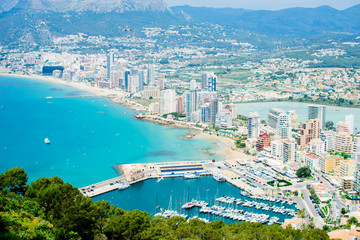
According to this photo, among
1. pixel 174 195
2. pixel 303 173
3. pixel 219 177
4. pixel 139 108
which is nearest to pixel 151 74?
pixel 139 108

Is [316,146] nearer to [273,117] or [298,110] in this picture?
[273,117]

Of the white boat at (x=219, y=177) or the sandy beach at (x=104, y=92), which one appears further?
the sandy beach at (x=104, y=92)

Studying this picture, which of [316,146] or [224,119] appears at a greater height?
[224,119]

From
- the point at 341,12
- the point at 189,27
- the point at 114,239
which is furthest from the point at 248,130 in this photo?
the point at 341,12

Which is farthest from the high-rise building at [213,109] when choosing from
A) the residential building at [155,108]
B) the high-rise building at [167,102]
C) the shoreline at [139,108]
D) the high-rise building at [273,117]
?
the residential building at [155,108]

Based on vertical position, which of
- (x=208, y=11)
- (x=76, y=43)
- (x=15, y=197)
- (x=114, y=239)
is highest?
(x=208, y=11)

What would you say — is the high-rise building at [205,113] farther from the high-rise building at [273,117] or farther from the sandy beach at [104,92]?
the sandy beach at [104,92]

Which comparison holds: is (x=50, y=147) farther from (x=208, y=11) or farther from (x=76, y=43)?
(x=208, y=11)
